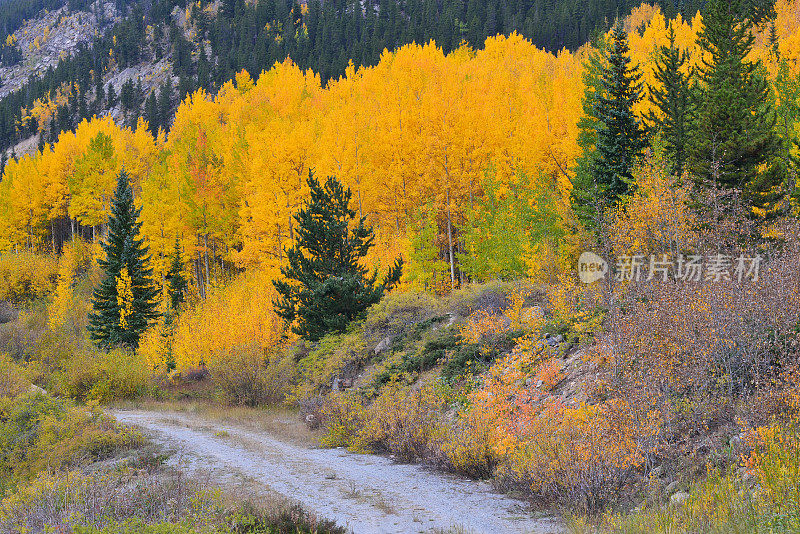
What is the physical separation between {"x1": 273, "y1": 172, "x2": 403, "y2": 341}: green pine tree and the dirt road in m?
5.76

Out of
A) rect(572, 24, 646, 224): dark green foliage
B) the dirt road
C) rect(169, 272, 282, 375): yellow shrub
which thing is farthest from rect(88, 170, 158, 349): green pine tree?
rect(572, 24, 646, 224): dark green foliage

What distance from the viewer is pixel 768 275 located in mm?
10539

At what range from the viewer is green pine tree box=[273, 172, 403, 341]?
21281mm

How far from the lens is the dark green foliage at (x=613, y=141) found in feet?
69.3

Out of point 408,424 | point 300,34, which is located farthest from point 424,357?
point 300,34

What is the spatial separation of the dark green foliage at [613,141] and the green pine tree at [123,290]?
80.6 feet

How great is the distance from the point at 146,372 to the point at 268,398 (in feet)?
28.7

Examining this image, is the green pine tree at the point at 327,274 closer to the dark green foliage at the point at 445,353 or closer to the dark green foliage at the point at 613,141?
the dark green foliage at the point at 445,353

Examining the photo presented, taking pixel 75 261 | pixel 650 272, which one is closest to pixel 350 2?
pixel 75 261

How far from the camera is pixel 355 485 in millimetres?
10953

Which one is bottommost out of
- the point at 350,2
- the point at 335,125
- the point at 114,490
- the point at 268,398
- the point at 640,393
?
the point at 268,398

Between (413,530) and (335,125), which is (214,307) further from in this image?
(413,530)

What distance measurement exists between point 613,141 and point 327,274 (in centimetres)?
1237

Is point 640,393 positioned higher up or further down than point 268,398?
higher up
